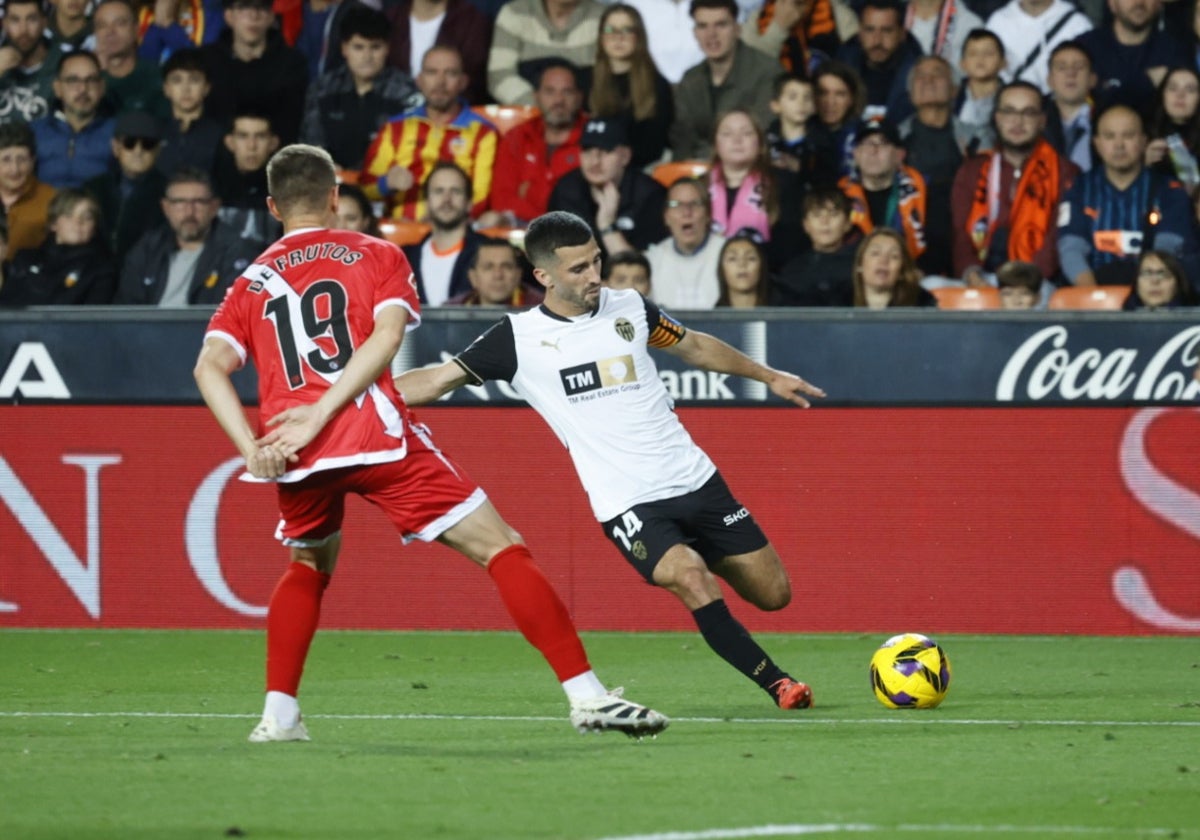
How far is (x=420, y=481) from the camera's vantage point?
23.2ft

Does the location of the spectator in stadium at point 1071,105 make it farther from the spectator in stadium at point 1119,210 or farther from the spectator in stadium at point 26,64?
the spectator in stadium at point 26,64

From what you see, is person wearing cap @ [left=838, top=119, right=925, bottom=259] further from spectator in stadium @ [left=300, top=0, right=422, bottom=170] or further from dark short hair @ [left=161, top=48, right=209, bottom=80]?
dark short hair @ [left=161, top=48, right=209, bottom=80]

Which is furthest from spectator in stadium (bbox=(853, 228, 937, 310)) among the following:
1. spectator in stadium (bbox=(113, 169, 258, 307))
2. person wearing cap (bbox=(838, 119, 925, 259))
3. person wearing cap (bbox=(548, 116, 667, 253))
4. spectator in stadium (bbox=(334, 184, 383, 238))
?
spectator in stadium (bbox=(113, 169, 258, 307))

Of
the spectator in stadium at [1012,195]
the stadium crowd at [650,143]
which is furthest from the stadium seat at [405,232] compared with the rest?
the spectator in stadium at [1012,195]

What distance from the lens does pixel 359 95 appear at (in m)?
14.8

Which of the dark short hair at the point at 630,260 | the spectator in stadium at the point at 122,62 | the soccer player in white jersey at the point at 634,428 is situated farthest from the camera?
the spectator in stadium at the point at 122,62

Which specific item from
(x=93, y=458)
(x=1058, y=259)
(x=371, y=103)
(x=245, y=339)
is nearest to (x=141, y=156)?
(x=371, y=103)

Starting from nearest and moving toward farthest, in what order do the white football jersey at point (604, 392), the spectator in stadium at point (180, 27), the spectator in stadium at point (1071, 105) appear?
the white football jersey at point (604, 392) → the spectator in stadium at point (1071, 105) → the spectator in stadium at point (180, 27)

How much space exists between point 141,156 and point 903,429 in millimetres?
5842

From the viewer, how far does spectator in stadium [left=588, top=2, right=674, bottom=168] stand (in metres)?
14.1

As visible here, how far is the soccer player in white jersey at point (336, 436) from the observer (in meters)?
7.00

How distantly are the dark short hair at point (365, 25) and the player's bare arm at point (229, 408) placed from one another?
311 inches

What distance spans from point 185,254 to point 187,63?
1843mm

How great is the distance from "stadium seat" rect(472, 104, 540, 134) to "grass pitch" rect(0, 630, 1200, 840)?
4465mm
